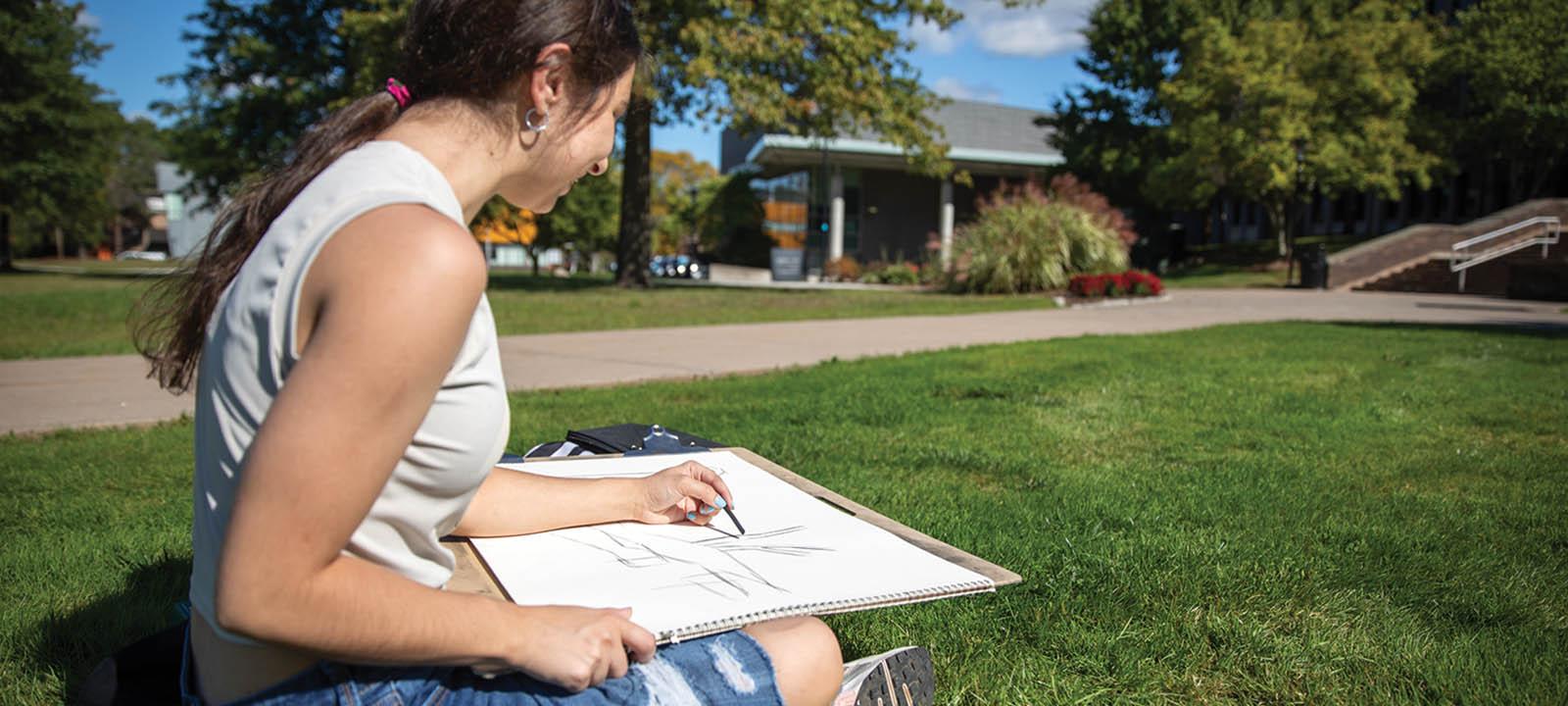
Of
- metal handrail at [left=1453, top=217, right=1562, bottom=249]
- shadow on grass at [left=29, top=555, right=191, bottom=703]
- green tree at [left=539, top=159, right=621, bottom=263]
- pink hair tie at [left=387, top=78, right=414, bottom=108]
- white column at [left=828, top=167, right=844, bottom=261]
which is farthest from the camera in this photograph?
white column at [left=828, top=167, right=844, bottom=261]

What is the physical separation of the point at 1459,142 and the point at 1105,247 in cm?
2481

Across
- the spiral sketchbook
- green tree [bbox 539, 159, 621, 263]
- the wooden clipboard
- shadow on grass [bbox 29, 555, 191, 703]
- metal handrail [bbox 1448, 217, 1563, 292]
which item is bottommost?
shadow on grass [bbox 29, 555, 191, 703]

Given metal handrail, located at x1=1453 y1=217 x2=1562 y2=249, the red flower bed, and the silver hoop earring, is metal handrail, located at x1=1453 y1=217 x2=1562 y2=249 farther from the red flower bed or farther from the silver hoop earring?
the silver hoop earring

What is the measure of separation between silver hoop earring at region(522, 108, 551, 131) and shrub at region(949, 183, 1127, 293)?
19.4m


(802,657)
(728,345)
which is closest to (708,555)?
(802,657)

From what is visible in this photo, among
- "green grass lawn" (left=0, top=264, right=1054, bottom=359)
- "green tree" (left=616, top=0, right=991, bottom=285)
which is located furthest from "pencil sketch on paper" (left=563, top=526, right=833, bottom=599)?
"green tree" (left=616, top=0, right=991, bottom=285)

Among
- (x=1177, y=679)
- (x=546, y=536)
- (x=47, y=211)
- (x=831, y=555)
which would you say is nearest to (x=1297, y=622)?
(x=1177, y=679)

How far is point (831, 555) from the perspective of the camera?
1.87 meters

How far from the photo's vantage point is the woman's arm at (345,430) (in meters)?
1.10

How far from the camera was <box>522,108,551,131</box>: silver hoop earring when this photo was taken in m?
1.41

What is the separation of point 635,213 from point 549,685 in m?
20.4

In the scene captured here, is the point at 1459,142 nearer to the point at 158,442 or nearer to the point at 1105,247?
the point at 1105,247

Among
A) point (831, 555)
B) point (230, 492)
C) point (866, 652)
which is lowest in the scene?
point (866, 652)

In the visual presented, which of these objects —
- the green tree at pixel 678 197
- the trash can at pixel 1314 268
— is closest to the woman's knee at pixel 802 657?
the trash can at pixel 1314 268
